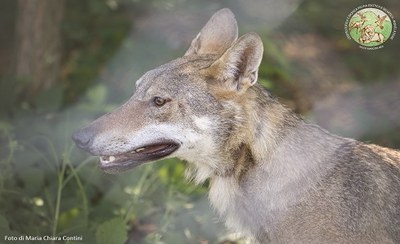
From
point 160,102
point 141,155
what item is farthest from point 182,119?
point 141,155

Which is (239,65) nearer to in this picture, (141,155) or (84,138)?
(141,155)

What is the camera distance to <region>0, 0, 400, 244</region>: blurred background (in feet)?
20.9

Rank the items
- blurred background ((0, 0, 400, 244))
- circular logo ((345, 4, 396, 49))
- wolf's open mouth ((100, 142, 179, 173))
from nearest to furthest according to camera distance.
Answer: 1. wolf's open mouth ((100, 142, 179, 173))
2. circular logo ((345, 4, 396, 49))
3. blurred background ((0, 0, 400, 244))

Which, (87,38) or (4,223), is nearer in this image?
(4,223)

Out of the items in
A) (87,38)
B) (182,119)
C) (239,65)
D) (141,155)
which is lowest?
(87,38)

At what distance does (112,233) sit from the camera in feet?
18.3

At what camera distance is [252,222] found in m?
5.12

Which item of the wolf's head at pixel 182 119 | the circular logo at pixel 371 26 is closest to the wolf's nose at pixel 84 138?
the wolf's head at pixel 182 119

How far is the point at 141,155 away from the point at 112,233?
0.76 meters

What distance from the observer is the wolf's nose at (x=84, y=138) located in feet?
16.5

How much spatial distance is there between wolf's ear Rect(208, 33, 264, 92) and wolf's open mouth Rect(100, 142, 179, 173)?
0.48 metres

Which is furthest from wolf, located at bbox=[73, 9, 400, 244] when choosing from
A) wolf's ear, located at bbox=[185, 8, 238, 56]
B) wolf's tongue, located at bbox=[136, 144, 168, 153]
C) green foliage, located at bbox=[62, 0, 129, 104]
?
green foliage, located at bbox=[62, 0, 129, 104]

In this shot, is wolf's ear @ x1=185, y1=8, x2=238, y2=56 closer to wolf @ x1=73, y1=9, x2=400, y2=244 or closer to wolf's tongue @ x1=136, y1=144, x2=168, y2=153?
wolf @ x1=73, y1=9, x2=400, y2=244

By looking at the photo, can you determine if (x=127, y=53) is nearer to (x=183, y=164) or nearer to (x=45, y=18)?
(x=45, y=18)
